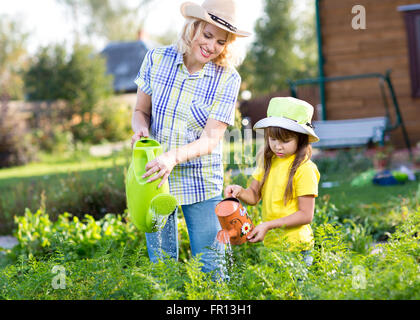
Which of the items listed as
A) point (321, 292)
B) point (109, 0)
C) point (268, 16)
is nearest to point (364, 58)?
point (321, 292)

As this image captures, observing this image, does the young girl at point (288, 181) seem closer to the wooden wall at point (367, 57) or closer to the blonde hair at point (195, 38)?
the blonde hair at point (195, 38)

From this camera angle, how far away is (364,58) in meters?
8.85

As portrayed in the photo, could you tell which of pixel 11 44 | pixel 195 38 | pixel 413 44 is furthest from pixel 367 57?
pixel 11 44

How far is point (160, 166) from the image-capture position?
208 centimetres

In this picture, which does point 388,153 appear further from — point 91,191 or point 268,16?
point 268,16

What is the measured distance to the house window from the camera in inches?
334

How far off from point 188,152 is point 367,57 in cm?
740

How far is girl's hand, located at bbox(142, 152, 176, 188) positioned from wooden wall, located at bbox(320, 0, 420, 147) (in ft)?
23.9

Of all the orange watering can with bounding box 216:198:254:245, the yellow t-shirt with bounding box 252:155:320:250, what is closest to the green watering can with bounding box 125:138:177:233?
the orange watering can with bounding box 216:198:254:245

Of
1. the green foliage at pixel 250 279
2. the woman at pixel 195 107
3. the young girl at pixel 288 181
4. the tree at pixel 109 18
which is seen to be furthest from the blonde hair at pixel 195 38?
the tree at pixel 109 18

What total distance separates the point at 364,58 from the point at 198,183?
723cm

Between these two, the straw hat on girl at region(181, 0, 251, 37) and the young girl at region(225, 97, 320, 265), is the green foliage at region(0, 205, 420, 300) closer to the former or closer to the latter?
the young girl at region(225, 97, 320, 265)

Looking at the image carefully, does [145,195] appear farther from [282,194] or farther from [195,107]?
[282,194]

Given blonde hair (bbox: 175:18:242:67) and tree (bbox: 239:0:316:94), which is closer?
blonde hair (bbox: 175:18:242:67)
